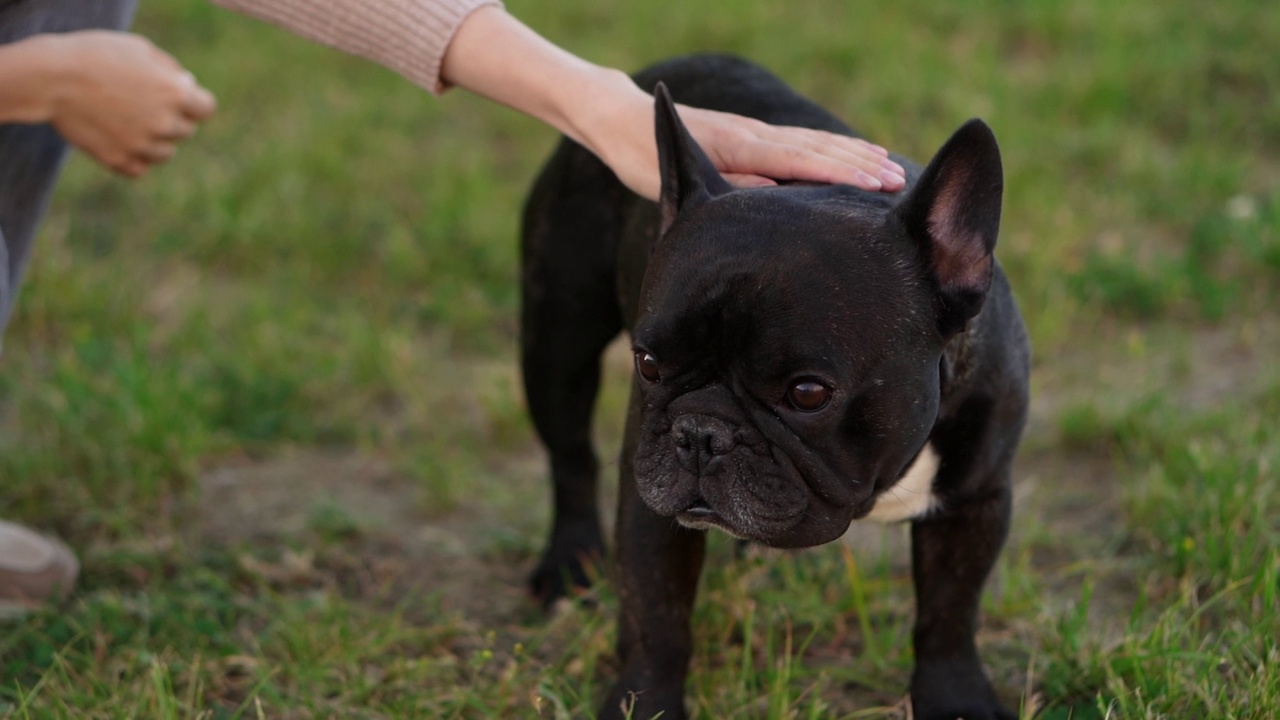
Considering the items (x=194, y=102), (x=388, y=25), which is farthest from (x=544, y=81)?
(x=194, y=102)

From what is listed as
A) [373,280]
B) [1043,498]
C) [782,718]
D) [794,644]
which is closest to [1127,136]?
[1043,498]

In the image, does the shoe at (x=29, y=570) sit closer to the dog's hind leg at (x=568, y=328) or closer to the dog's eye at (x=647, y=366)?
the dog's hind leg at (x=568, y=328)

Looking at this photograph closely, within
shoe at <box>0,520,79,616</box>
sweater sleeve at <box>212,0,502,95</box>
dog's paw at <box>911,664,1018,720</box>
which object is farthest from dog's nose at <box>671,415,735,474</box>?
shoe at <box>0,520,79,616</box>

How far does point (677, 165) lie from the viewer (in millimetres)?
2479

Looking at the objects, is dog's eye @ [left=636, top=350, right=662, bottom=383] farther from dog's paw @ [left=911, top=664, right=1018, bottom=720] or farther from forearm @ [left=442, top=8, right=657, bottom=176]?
dog's paw @ [left=911, top=664, right=1018, bottom=720]

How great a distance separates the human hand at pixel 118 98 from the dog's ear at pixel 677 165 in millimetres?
1297

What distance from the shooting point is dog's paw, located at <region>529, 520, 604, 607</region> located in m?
3.45

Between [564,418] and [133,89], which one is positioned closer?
[133,89]

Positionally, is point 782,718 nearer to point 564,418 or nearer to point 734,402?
point 734,402

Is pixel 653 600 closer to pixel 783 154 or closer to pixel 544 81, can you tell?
pixel 783 154

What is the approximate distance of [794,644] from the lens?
3062mm

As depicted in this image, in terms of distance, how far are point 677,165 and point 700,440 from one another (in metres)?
0.50

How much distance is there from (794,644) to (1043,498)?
1.06m

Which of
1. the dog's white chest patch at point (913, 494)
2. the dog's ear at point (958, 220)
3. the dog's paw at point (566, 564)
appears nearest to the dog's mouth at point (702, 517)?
the dog's white chest patch at point (913, 494)
